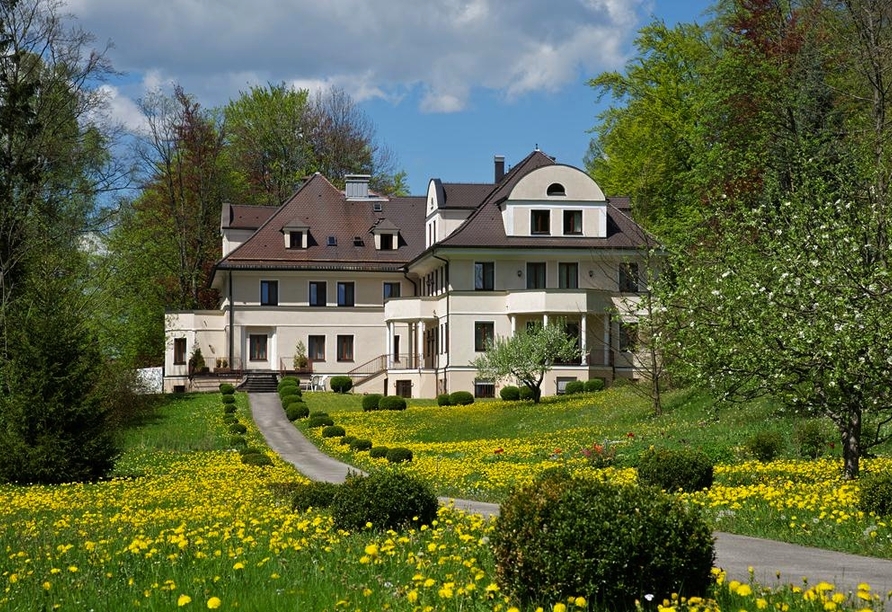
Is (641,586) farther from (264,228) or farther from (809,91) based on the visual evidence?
(264,228)

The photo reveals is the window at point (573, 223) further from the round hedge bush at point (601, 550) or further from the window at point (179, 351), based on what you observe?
the round hedge bush at point (601, 550)

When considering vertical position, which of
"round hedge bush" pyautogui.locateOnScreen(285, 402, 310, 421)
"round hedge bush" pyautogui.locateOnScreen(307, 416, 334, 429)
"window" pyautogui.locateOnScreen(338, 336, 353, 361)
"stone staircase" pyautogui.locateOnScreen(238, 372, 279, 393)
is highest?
"window" pyautogui.locateOnScreen(338, 336, 353, 361)

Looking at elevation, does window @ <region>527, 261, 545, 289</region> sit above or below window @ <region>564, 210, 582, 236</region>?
below

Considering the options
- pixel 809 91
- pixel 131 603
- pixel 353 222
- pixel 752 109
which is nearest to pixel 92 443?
pixel 131 603

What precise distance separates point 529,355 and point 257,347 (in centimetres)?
2194

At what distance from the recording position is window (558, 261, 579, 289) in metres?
58.0

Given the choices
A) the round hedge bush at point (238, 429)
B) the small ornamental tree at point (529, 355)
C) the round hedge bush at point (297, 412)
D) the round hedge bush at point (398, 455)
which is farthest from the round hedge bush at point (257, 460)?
the small ornamental tree at point (529, 355)

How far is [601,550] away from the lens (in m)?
8.13

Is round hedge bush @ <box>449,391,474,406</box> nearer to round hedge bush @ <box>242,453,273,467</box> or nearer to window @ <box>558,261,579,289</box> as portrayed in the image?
window @ <box>558,261,579,289</box>

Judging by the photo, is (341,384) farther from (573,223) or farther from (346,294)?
(573,223)

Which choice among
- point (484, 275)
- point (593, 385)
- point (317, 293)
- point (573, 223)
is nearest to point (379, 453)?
point (593, 385)

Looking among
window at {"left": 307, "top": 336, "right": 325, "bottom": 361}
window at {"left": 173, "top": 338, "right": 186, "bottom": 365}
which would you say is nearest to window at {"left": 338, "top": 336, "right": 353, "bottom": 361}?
window at {"left": 307, "top": 336, "right": 325, "bottom": 361}

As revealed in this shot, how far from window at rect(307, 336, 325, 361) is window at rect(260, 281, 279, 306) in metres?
2.92

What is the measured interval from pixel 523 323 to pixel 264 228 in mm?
17185
